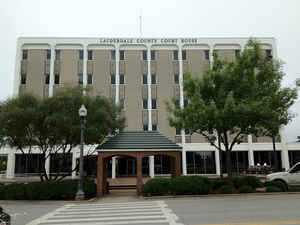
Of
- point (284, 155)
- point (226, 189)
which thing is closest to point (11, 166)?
point (226, 189)

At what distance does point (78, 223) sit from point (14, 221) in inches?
105

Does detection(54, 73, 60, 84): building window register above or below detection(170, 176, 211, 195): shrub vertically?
above

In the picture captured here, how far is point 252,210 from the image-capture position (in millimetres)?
10969

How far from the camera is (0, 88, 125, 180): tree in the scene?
1746 centimetres

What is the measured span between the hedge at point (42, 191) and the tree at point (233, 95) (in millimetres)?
8005

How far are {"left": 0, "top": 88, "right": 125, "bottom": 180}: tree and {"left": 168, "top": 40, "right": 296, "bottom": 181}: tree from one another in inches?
212

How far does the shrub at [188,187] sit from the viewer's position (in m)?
16.8

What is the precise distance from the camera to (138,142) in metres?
19.3

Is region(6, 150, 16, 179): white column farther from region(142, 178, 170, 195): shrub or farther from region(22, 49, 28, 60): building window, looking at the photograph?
region(142, 178, 170, 195): shrub

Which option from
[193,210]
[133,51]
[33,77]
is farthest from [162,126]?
[193,210]

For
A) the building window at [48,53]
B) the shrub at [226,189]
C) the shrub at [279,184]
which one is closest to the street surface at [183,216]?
the shrub at [226,189]

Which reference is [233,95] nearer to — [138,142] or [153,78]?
[138,142]

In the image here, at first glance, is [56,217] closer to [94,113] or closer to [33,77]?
[94,113]

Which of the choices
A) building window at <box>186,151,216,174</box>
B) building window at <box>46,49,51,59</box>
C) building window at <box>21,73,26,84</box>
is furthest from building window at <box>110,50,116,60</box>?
building window at <box>186,151,216,174</box>
